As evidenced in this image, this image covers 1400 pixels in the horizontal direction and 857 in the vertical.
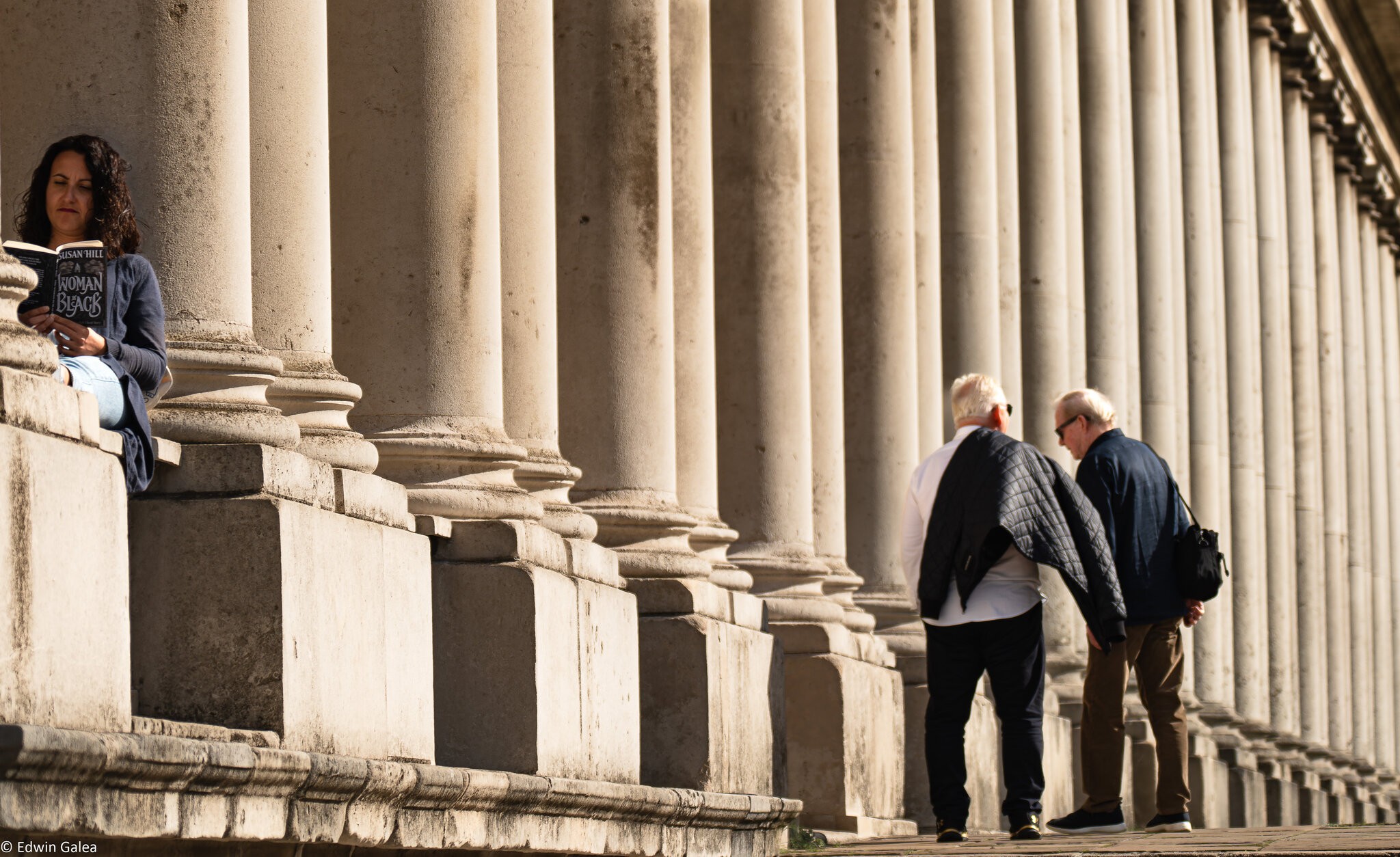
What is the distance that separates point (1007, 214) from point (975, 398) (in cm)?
1385

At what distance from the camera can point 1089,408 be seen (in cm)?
2161

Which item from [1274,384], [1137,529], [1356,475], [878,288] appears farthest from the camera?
[1356,475]

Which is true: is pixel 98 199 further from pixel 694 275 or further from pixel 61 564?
pixel 694 275

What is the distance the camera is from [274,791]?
10664 millimetres

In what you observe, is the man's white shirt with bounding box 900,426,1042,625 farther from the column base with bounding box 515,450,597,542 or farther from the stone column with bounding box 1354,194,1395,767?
the stone column with bounding box 1354,194,1395,767

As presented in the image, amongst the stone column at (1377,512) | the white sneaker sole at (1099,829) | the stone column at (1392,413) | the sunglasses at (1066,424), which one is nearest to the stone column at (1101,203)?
the sunglasses at (1066,424)

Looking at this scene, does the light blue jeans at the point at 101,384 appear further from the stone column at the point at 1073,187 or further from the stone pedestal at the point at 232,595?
the stone column at the point at 1073,187

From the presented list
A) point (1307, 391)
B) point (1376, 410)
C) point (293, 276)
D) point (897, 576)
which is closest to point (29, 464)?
point (293, 276)

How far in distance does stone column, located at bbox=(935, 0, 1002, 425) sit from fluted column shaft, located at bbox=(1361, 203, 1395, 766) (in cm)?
3828

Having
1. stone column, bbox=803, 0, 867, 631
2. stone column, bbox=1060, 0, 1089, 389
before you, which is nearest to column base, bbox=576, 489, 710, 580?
stone column, bbox=803, 0, 867, 631

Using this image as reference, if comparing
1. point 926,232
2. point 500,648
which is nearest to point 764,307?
point 926,232

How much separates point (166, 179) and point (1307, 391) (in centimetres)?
5024

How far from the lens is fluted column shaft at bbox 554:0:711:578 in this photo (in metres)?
20.2

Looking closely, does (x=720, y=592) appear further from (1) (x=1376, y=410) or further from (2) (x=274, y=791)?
(1) (x=1376, y=410)
